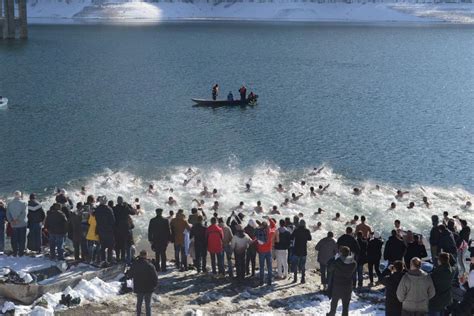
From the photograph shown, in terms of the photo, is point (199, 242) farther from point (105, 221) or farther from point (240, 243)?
point (105, 221)

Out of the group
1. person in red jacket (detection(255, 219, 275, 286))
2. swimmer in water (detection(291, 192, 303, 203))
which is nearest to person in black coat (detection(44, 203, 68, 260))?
person in red jacket (detection(255, 219, 275, 286))

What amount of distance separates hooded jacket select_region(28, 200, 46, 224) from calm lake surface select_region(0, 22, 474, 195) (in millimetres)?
15704

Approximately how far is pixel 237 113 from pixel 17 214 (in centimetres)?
3905

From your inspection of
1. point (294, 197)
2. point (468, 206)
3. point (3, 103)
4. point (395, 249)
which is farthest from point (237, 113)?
point (395, 249)

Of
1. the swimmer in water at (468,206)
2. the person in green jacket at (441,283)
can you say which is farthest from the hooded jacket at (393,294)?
the swimmer in water at (468,206)

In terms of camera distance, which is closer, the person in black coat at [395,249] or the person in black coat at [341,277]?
the person in black coat at [341,277]

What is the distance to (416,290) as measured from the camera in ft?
46.6

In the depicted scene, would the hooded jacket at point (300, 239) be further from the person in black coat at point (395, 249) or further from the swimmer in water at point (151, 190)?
the swimmer in water at point (151, 190)

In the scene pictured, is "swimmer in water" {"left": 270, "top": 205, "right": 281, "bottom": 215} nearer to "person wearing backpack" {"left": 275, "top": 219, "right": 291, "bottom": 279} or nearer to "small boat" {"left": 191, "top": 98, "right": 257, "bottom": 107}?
"person wearing backpack" {"left": 275, "top": 219, "right": 291, "bottom": 279}

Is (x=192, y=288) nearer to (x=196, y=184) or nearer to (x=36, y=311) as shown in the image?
(x=36, y=311)

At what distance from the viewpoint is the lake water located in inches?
1572

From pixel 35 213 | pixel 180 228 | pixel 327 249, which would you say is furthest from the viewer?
pixel 35 213

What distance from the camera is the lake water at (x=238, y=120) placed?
3994cm

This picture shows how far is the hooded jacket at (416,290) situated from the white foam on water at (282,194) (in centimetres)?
1430
